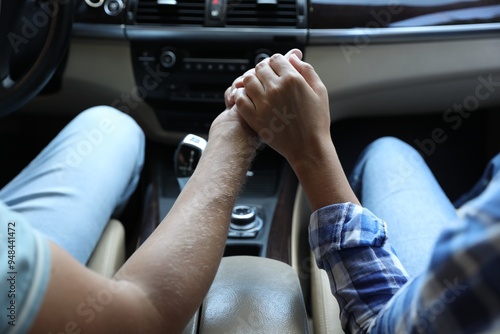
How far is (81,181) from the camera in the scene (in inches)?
40.3

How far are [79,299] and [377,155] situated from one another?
31.4 inches

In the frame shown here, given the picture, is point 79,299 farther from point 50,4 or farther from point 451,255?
point 50,4

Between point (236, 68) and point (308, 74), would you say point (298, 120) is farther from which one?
point (236, 68)

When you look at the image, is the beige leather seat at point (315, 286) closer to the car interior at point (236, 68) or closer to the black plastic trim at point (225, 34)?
the car interior at point (236, 68)

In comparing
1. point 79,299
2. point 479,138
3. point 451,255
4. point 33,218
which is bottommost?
point 479,138

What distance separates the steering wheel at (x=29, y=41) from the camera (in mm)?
1149

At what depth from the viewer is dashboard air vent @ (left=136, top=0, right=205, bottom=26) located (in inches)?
54.8

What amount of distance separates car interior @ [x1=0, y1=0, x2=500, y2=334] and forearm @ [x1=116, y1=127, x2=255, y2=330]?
1.08 ft

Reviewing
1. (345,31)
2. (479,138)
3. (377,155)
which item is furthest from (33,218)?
(479,138)

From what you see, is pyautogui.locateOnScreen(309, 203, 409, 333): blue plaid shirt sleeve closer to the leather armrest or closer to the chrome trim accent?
the leather armrest

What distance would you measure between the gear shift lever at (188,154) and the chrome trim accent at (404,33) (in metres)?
0.53

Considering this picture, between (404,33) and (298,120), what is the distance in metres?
0.66

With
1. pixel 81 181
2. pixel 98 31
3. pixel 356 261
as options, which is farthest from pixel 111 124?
pixel 356 261

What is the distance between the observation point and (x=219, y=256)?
0.68m
